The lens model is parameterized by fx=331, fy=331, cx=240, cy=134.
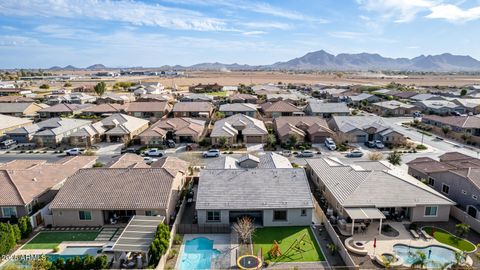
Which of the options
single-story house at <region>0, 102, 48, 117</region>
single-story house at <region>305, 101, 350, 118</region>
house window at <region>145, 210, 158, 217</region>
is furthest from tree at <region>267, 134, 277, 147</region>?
single-story house at <region>0, 102, 48, 117</region>

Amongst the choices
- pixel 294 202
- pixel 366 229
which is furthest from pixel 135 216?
pixel 366 229

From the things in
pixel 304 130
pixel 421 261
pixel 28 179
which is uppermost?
pixel 28 179

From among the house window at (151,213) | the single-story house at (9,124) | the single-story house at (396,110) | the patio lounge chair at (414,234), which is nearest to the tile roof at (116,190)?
the house window at (151,213)

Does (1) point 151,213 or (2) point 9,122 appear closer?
(1) point 151,213

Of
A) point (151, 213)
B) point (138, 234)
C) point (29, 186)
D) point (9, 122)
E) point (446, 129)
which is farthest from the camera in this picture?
point (9, 122)

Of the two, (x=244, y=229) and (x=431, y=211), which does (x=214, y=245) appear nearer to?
(x=244, y=229)

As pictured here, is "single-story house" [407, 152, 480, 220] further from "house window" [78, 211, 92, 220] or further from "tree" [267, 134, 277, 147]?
"house window" [78, 211, 92, 220]

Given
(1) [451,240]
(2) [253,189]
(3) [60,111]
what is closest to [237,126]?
(2) [253,189]

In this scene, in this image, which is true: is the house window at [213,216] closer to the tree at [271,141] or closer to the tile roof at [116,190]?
the tile roof at [116,190]
